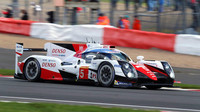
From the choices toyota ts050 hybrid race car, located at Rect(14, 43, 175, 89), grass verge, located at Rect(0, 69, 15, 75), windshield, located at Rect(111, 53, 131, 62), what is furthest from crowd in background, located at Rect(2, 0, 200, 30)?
windshield, located at Rect(111, 53, 131, 62)

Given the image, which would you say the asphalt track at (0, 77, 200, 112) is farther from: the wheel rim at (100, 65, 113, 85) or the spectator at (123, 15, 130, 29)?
the spectator at (123, 15, 130, 29)

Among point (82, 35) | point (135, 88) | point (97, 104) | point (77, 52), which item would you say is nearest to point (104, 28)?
point (82, 35)

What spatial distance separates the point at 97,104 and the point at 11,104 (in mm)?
1450

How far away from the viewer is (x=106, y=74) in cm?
969

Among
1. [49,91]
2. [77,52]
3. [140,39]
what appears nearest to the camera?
[49,91]

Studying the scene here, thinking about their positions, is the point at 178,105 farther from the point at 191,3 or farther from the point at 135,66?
the point at 191,3

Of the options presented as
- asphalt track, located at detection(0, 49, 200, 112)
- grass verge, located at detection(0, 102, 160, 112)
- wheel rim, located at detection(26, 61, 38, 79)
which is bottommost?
asphalt track, located at detection(0, 49, 200, 112)

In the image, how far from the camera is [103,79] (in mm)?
9750

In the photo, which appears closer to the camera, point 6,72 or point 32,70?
point 32,70

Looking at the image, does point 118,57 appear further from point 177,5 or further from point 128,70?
point 177,5

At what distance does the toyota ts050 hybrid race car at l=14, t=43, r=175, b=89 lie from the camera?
31.2 ft

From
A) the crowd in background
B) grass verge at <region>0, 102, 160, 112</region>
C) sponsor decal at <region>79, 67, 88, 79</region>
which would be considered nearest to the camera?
grass verge at <region>0, 102, 160, 112</region>

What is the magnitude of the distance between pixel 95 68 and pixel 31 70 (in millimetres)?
2052

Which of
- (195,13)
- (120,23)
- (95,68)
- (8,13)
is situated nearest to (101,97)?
(95,68)
